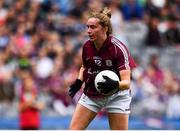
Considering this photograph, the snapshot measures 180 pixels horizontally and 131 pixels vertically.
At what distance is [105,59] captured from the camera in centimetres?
898

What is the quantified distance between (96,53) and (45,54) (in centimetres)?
800

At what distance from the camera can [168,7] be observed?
18.3 meters

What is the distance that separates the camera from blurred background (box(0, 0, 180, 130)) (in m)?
15.5

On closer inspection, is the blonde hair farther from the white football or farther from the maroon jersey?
the white football

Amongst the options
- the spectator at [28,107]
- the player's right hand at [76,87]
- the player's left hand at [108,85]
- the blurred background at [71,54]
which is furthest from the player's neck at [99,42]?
the blurred background at [71,54]

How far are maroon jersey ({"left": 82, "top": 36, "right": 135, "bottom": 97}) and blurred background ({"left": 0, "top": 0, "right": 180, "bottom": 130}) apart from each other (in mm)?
4485

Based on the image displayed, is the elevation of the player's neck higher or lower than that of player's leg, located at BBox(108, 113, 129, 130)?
higher

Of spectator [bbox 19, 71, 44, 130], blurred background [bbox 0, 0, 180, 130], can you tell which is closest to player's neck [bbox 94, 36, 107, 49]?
spectator [bbox 19, 71, 44, 130]

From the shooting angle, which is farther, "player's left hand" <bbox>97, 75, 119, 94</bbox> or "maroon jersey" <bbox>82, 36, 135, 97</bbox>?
"maroon jersey" <bbox>82, 36, 135, 97</bbox>

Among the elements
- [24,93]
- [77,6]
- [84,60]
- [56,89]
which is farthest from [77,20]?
[84,60]

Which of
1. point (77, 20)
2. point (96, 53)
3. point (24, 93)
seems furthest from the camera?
point (77, 20)

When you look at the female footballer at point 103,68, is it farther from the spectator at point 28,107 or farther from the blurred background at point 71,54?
the blurred background at point 71,54

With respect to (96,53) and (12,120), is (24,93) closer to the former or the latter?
(12,120)

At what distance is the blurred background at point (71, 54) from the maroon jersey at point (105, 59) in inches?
177
